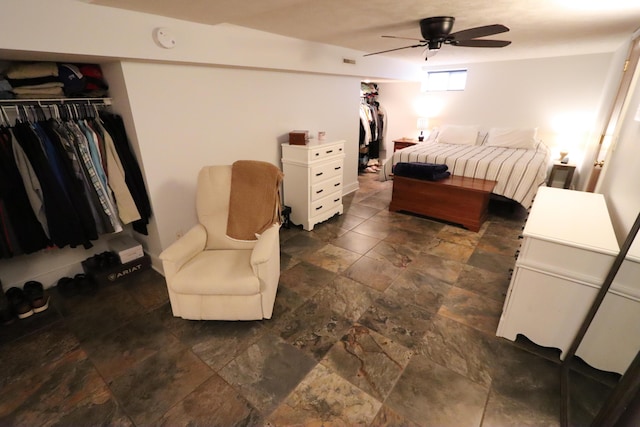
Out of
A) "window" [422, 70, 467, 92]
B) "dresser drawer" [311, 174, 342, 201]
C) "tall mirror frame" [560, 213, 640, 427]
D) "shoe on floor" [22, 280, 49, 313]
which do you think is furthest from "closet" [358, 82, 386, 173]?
"shoe on floor" [22, 280, 49, 313]

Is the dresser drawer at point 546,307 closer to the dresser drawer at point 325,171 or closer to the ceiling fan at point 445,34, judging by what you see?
the ceiling fan at point 445,34

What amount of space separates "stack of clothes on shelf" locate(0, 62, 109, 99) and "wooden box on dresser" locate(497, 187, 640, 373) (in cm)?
319

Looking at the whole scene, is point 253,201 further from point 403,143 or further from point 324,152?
point 403,143

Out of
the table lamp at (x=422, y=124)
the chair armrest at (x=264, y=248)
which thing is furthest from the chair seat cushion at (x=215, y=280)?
the table lamp at (x=422, y=124)

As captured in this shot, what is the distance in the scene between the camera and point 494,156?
416 centimetres

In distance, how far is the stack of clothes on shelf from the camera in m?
1.95

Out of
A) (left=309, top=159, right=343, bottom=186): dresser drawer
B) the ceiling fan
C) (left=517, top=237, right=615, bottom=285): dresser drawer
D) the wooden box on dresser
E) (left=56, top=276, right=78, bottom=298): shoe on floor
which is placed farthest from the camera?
(left=309, top=159, right=343, bottom=186): dresser drawer

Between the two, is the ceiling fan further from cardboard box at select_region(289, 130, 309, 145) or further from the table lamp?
the table lamp

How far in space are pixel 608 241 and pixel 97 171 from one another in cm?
330

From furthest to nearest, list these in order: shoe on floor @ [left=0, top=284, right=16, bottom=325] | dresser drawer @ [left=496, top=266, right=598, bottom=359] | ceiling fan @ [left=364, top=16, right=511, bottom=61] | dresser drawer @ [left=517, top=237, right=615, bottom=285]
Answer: ceiling fan @ [left=364, top=16, right=511, bottom=61] < shoe on floor @ [left=0, top=284, right=16, bottom=325] < dresser drawer @ [left=496, top=266, right=598, bottom=359] < dresser drawer @ [left=517, top=237, right=615, bottom=285]

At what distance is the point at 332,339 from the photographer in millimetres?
1952

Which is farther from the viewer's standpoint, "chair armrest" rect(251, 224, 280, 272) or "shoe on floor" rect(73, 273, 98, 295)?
"shoe on floor" rect(73, 273, 98, 295)

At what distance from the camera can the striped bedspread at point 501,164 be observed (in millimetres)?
3615

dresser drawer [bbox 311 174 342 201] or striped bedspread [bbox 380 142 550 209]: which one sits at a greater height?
striped bedspread [bbox 380 142 550 209]
